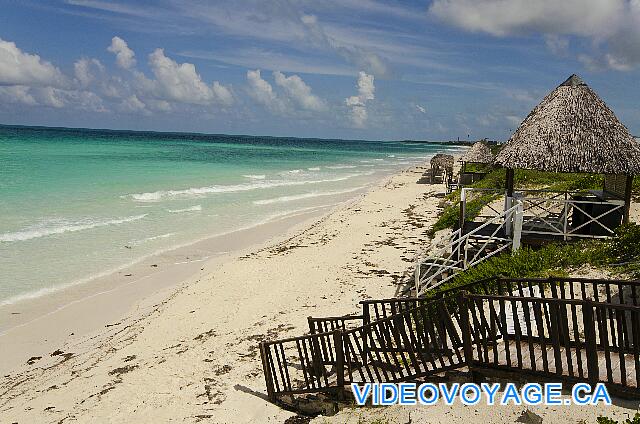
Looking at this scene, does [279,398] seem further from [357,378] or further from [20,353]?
[20,353]

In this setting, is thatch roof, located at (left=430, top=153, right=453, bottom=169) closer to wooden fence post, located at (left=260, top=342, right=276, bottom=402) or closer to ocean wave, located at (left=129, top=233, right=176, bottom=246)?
ocean wave, located at (left=129, top=233, right=176, bottom=246)

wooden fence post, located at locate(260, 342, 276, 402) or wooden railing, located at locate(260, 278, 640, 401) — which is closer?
wooden railing, located at locate(260, 278, 640, 401)

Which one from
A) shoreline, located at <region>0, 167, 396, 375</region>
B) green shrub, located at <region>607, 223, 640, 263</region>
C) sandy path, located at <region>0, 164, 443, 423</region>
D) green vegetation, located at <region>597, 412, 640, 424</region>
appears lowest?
sandy path, located at <region>0, 164, 443, 423</region>

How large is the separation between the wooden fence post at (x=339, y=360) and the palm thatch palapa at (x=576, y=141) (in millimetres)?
7359

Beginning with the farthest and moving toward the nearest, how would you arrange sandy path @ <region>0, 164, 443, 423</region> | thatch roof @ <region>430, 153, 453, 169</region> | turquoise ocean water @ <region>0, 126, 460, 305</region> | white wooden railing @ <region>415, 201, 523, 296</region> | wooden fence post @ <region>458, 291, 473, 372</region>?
thatch roof @ <region>430, 153, 453, 169</region>
turquoise ocean water @ <region>0, 126, 460, 305</region>
white wooden railing @ <region>415, 201, 523, 296</region>
sandy path @ <region>0, 164, 443, 423</region>
wooden fence post @ <region>458, 291, 473, 372</region>

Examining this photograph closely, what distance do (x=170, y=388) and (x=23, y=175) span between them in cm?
3379

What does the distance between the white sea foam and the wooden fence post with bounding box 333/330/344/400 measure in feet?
50.0

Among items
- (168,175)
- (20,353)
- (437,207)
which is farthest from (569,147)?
(168,175)

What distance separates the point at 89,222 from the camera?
20781 millimetres

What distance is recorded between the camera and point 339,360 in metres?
6.77

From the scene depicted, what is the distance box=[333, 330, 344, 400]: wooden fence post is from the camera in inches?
261

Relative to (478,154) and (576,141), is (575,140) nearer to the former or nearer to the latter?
(576,141)

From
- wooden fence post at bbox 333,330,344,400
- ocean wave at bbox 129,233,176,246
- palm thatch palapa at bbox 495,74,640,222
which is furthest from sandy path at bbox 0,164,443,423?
palm thatch palapa at bbox 495,74,640,222

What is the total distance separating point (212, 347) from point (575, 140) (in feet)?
31.4
